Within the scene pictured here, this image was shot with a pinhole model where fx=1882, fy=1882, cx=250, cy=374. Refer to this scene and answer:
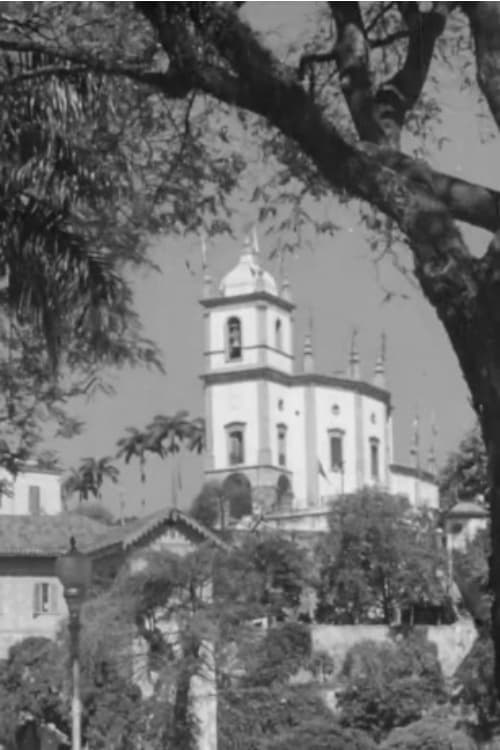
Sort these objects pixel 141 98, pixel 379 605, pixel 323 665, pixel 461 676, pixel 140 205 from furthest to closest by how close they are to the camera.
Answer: pixel 379 605
pixel 323 665
pixel 461 676
pixel 140 205
pixel 141 98

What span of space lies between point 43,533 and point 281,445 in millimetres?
56303

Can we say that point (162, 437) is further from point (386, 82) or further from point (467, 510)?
point (386, 82)

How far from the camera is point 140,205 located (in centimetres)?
1182

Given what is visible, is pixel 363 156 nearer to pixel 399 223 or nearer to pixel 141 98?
pixel 399 223

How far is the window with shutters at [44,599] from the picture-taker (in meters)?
58.3

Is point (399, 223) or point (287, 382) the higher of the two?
point (287, 382)

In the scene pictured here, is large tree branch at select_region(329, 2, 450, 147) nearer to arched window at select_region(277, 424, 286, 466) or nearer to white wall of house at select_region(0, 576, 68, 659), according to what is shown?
white wall of house at select_region(0, 576, 68, 659)

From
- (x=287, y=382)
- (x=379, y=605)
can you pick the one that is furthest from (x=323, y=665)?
(x=287, y=382)

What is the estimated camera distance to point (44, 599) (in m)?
58.5

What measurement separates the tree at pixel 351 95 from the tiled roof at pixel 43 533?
46541mm

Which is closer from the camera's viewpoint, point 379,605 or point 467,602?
point 467,602

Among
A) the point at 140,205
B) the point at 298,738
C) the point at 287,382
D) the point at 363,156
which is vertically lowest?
the point at 298,738

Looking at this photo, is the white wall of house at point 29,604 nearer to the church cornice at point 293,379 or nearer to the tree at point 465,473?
the tree at point 465,473

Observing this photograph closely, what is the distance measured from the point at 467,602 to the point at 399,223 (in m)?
2.02
